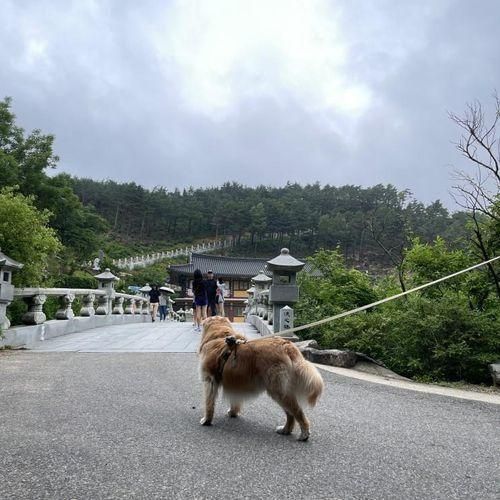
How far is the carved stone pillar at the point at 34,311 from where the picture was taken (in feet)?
30.9

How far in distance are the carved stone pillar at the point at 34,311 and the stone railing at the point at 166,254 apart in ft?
126

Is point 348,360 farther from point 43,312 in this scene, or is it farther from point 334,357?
point 43,312

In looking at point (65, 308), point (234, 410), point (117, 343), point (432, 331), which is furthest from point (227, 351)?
point (65, 308)

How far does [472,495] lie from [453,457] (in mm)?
637

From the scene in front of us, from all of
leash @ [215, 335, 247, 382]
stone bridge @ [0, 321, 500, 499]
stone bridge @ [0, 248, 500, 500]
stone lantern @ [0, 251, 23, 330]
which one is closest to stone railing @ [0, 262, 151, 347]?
stone lantern @ [0, 251, 23, 330]

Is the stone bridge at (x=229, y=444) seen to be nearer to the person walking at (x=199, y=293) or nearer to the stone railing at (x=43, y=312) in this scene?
the stone railing at (x=43, y=312)

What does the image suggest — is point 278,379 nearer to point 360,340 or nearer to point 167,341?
point 360,340

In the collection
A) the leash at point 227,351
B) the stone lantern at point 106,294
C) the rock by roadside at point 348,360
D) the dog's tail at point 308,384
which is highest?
the stone lantern at point 106,294

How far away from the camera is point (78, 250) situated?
103ft

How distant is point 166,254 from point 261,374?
64817mm

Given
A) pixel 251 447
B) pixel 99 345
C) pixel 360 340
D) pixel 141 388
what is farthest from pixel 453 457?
pixel 99 345

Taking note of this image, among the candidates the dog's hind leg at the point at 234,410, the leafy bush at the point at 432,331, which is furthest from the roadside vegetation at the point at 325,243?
the dog's hind leg at the point at 234,410

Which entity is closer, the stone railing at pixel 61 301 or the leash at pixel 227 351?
the leash at pixel 227 351

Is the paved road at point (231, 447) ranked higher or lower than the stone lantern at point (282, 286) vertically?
lower
